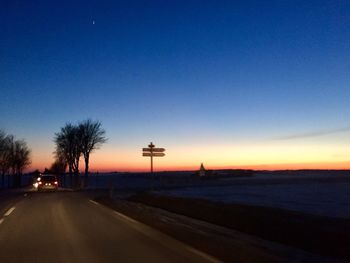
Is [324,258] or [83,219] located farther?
[83,219]

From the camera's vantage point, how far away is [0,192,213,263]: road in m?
13.6

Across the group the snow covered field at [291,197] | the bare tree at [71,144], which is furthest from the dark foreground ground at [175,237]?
the bare tree at [71,144]

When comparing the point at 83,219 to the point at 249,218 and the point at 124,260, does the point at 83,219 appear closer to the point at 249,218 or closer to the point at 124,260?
the point at 249,218

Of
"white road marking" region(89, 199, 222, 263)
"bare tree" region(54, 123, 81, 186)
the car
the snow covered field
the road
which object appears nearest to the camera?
"white road marking" region(89, 199, 222, 263)

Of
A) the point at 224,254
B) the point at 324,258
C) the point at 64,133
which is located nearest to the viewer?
the point at 324,258

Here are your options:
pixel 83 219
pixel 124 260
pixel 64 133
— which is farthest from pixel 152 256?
pixel 64 133

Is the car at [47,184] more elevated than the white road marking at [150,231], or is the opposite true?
the car at [47,184]

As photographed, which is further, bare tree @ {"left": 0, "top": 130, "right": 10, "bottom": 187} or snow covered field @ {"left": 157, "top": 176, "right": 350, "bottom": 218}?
bare tree @ {"left": 0, "top": 130, "right": 10, "bottom": 187}

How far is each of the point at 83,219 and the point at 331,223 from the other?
10367 mm

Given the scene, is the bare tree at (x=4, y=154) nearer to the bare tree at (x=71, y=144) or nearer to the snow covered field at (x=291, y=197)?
the bare tree at (x=71, y=144)

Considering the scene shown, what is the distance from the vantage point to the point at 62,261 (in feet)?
42.8

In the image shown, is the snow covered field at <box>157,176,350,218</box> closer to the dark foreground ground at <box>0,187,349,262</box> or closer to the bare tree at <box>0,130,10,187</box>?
the dark foreground ground at <box>0,187,349,262</box>

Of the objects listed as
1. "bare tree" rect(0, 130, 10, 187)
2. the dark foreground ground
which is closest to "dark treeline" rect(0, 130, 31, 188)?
"bare tree" rect(0, 130, 10, 187)

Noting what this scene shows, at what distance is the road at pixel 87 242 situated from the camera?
13643 mm
